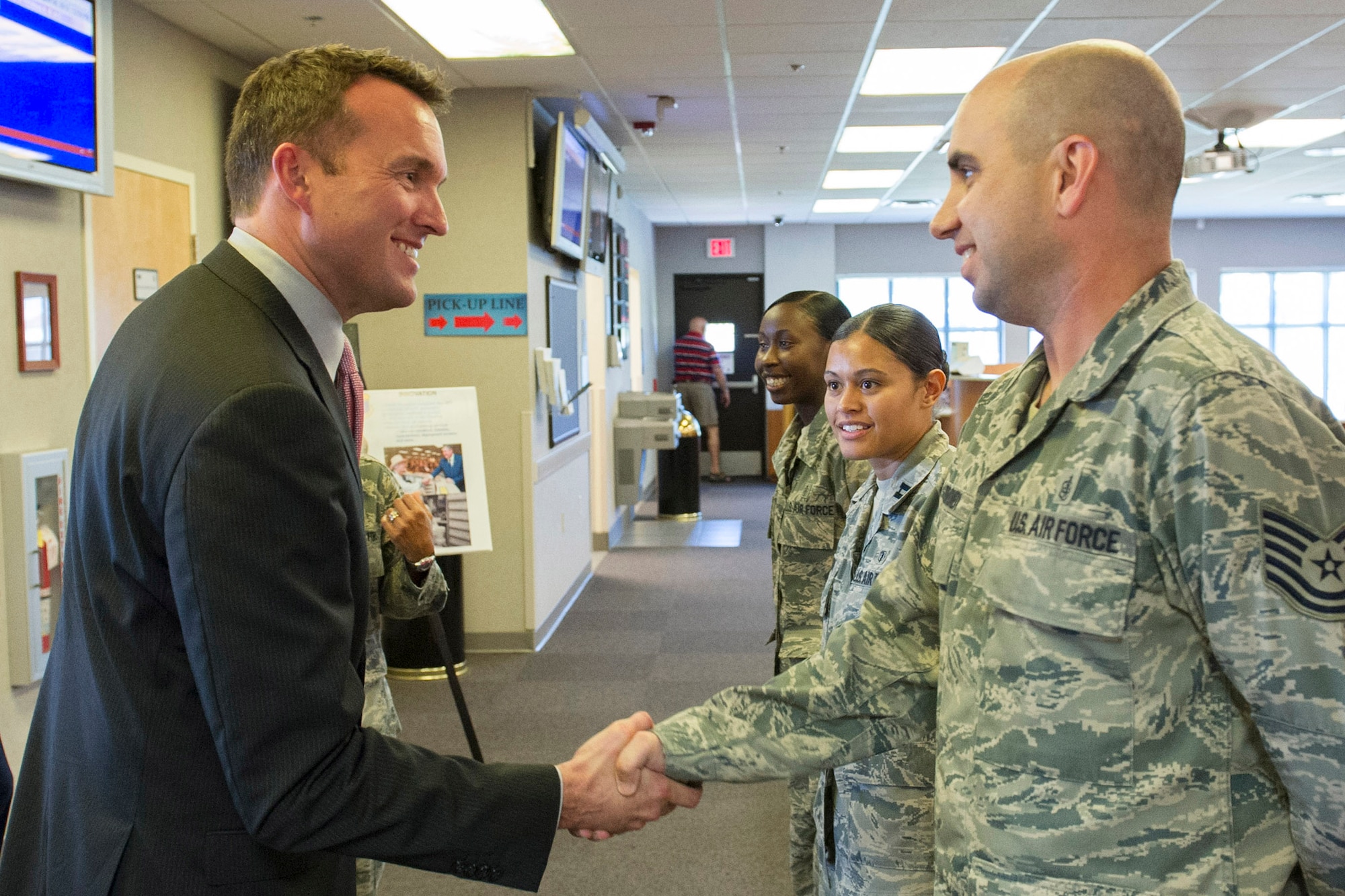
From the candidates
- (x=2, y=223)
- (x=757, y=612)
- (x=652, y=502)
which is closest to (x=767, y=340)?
(x=2, y=223)

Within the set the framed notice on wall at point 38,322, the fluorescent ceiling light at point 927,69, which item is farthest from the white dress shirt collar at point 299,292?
the fluorescent ceiling light at point 927,69

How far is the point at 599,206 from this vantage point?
689cm

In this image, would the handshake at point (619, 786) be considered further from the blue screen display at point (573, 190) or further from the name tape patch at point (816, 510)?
the blue screen display at point (573, 190)

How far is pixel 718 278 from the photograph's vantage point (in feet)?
42.8

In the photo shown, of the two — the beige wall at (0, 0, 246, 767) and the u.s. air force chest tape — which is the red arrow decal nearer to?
the beige wall at (0, 0, 246, 767)

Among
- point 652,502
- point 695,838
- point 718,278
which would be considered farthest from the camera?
point 718,278

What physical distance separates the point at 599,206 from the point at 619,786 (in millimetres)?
5694

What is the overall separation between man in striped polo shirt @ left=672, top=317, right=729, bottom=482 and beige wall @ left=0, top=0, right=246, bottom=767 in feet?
25.7

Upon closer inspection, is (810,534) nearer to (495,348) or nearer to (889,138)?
(495,348)

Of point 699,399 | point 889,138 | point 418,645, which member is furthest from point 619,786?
point 699,399

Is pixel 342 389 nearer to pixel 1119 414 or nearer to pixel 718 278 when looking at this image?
pixel 1119 414

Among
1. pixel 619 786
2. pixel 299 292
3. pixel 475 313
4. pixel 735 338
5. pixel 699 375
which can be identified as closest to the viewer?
pixel 299 292

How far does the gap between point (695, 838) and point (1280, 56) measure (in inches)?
184

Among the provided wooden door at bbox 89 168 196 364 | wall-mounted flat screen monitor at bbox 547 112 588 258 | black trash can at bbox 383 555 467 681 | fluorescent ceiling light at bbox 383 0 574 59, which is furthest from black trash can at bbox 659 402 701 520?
wooden door at bbox 89 168 196 364
